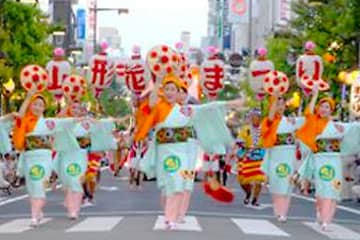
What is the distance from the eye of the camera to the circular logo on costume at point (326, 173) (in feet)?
50.7

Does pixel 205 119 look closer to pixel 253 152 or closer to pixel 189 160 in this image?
pixel 189 160

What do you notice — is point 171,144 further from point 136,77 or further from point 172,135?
point 136,77

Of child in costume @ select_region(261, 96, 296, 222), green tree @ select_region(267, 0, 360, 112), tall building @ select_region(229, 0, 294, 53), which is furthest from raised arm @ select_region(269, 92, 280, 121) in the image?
tall building @ select_region(229, 0, 294, 53)

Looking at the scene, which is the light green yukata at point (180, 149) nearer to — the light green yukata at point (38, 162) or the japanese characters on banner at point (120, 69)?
the light green yukata at point (38, 162)

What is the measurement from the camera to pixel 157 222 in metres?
15.2

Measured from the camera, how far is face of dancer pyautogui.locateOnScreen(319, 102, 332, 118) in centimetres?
1537

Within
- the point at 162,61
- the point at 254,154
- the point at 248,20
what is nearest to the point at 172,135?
the point at 162,61

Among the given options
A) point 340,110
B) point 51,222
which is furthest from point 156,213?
point 340,110

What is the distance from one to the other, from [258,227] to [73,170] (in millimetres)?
3071

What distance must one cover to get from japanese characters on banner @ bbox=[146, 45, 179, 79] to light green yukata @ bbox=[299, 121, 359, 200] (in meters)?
2.39

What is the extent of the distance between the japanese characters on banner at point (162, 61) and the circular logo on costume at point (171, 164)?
117 cm

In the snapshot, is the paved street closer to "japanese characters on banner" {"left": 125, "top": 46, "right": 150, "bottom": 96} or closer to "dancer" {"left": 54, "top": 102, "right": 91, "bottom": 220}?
"dancer" {"left": 54, "top": 102, "right": 91, "bottom": 220}

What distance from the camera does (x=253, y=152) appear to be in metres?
20.5

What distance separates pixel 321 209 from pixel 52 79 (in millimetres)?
5517
